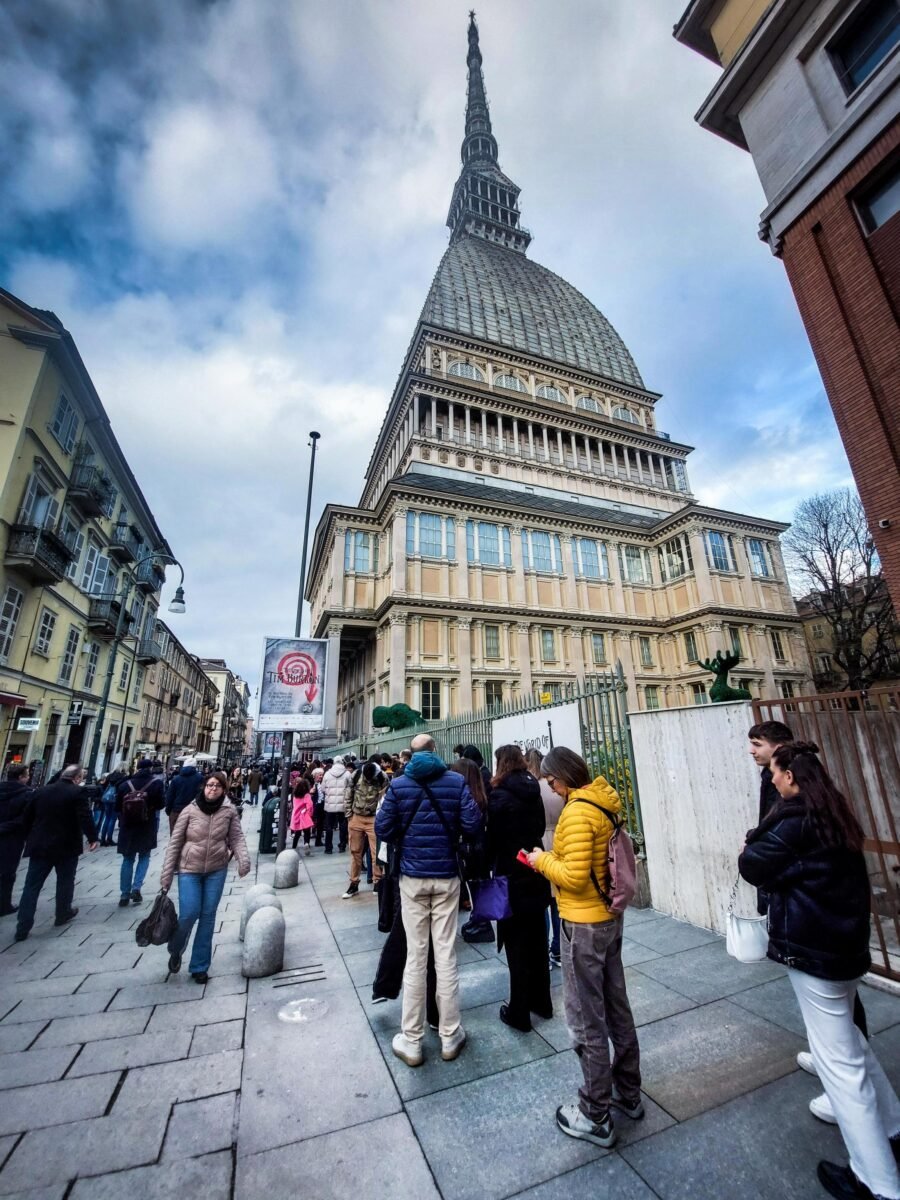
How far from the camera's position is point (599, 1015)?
115 inches

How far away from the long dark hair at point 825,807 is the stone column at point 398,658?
78.0ft

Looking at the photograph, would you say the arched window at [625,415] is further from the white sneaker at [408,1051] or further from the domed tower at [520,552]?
the white sneaker at [408,1051]

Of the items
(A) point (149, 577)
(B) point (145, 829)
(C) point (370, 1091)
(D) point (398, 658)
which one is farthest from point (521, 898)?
(A) point (149, 577)

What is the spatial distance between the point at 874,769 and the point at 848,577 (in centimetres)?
3091

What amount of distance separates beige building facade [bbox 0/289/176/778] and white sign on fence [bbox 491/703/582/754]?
1511cm

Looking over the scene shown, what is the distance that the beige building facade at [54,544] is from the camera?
55.9 feet

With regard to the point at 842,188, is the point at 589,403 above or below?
above

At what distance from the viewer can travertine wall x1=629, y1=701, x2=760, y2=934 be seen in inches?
217

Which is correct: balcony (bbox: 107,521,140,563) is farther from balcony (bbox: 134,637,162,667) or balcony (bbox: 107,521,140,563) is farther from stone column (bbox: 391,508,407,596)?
stone column (bbox: 391,508,407,596)

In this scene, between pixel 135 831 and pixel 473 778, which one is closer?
pixel 473 778

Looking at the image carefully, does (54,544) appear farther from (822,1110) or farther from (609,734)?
(822,1110)

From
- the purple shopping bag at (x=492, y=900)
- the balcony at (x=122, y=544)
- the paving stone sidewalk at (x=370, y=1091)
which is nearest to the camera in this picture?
the paving stone sidewalk at (x=370, y=1091)

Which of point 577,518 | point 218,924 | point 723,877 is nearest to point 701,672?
point 577,518

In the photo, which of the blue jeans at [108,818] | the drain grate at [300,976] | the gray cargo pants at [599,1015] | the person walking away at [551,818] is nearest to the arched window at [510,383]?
the blue jeans at [108,818]
